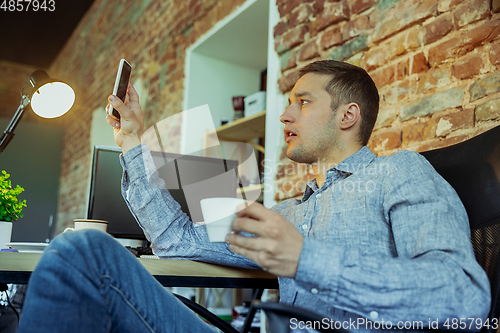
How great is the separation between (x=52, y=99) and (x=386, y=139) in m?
1.21

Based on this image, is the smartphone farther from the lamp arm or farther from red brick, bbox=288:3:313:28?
red brick, bbox=288:3:313:28

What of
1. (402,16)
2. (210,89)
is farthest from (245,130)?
(402,16)

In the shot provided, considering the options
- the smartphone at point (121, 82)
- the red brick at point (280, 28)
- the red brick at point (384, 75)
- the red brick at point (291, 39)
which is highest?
the red brick at point (280, 28)

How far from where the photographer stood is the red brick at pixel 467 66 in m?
1.32

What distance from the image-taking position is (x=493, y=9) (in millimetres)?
1285

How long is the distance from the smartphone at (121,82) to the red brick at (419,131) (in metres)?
0.96

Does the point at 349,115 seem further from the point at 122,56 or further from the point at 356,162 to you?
the point at 122,56

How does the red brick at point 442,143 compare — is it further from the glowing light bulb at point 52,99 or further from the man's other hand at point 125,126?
the glowing light bulb at point 52,99

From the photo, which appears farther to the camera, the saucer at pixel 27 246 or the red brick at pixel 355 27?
the red brick at pixel 355 27

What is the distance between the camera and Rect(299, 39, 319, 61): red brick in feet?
6.42

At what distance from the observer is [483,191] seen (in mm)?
927

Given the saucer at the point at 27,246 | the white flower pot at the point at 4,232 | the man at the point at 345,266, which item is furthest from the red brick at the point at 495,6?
the white flower pot at the point at 4,232

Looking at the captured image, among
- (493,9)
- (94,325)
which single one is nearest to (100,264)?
(94,325)

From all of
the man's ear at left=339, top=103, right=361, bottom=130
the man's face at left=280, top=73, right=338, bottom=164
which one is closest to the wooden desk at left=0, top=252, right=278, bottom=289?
the man's face at left=280, top=73, right=338, bottom=164
